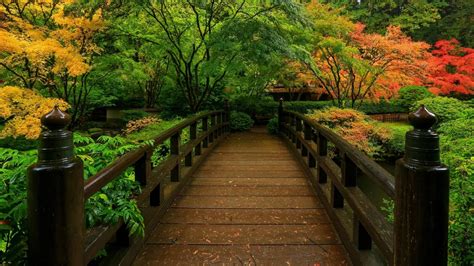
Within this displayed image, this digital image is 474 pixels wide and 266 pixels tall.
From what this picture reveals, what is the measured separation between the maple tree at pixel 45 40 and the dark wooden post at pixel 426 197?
6.31m

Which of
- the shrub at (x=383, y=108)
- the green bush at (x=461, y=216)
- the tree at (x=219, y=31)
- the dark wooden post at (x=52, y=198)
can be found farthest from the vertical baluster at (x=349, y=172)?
the shrub at (x=383, y=108)

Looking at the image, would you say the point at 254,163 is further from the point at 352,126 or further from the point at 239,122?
the point at 239,122

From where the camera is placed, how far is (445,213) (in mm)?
1260

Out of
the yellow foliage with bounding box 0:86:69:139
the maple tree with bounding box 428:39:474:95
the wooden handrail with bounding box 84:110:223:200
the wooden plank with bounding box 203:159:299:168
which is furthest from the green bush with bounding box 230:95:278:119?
the wooden handrail with bounding box 84:110:223:200

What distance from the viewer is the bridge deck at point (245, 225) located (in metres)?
2.38

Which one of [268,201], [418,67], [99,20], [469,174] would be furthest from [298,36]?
[469,174]

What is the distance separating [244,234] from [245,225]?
0.62 feet

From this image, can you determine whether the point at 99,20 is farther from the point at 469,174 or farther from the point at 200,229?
the point at 469,174

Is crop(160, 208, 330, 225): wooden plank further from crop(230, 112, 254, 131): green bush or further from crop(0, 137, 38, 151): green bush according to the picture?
crop(230, 112, 254, 131): green bush

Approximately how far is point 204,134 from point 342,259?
3.86 metres

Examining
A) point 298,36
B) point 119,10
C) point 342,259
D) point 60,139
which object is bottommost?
point 342,259

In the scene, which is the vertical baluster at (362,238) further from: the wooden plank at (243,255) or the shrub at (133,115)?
the shrub at (133,115)

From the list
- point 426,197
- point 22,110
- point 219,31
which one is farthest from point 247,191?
point 22,110

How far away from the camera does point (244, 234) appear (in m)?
2.74
